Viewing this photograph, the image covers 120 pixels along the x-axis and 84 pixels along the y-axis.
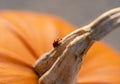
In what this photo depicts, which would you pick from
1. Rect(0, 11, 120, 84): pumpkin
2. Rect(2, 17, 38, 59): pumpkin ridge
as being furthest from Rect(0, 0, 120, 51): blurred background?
Rect(2, 17, 38, 59): pumpkin ridge

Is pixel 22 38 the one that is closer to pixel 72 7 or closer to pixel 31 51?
pixel 31 51

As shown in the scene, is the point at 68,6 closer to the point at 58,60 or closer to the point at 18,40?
the point at 18,40

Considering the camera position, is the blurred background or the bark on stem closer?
the bark on stem

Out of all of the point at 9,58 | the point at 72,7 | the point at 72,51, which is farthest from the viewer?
the point at 72,7

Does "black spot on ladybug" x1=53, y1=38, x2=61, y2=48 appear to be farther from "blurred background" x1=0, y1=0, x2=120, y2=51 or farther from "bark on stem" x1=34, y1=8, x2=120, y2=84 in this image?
"blurred background" x1=0, y1=0, x2=120, y2=51

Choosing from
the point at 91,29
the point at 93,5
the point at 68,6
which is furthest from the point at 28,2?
the point at 91,29

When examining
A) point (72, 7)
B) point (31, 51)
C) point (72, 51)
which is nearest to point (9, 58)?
point (31, 51)

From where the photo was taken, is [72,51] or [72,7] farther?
[72,7]

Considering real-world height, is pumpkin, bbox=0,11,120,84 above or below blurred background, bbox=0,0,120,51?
above
